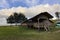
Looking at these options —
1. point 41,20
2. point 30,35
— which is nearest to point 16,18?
point 41,20

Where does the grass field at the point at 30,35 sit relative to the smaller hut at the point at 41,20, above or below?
below

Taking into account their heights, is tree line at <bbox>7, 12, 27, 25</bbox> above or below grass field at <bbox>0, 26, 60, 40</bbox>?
above

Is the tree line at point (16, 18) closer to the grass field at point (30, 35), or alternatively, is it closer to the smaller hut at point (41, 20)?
the smaller hut at point (41, 20)

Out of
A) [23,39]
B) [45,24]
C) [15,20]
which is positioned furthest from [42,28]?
[15,20]

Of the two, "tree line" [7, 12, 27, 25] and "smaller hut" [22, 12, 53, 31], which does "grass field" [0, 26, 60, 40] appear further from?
"tree line" [7, 12, 27, 25]

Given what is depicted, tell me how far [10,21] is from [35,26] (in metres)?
38.0

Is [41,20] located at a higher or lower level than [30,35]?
higher

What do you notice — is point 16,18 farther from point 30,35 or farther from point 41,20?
point 30,35

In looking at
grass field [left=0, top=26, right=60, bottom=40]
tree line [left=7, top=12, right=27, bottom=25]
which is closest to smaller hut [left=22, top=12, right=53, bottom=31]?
grass field [left=0, top=26, right=60, bottom=40]

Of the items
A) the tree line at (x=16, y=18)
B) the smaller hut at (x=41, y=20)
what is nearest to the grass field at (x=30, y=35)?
the smaller hut at (x=41, y=20)

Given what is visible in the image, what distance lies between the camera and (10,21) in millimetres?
79125

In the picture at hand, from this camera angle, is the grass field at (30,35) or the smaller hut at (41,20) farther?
the smaller hut at (41,20)

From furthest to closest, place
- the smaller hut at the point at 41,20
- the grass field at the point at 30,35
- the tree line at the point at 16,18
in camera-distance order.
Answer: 1. the tree line at the point at 16,18
2. the smaller hut at the point at 41,20
3. the grass field at the point at 30,35

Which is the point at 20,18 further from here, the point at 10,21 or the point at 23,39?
the point at 23,39
